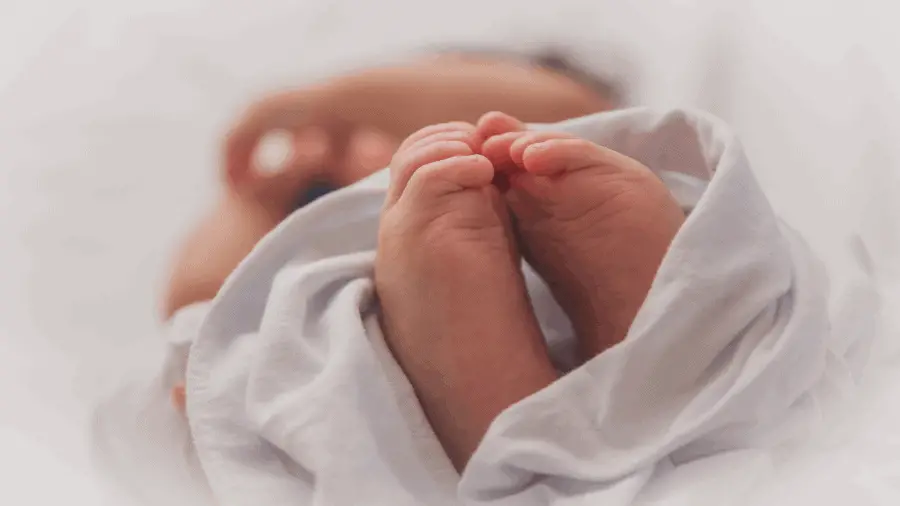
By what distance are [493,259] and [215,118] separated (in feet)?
1.73

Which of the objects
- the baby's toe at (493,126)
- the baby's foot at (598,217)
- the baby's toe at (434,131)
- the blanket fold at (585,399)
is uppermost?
the baby's toe at (493,126)

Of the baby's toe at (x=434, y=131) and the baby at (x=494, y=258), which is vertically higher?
the baby's toe at (x=434, y=131)

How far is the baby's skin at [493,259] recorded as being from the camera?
20.0 inches

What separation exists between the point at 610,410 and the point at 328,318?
20 centimetres

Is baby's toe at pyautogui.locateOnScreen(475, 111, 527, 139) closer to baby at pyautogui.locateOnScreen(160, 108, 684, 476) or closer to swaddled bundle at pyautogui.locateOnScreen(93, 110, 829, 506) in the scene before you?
baby at pyautogui.locateOnScreen(160, 108, 684, 476)

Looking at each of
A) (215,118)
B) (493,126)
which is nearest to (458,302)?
(493,126)

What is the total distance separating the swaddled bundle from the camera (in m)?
0.49

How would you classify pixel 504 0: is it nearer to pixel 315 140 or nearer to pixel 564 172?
pixel 315 140

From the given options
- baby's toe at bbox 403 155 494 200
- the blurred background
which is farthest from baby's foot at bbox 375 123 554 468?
the blurred background

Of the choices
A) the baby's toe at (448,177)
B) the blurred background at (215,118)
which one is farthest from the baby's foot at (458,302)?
the blurred background at (215,118)

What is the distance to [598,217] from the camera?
52 centimetres

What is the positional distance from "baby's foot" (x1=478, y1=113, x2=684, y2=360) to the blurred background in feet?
0.51

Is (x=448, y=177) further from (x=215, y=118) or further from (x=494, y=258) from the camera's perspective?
(x=215, y=118)

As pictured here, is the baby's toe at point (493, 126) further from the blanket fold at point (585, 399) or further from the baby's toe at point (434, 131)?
the blanket fold at point (585, 399)
